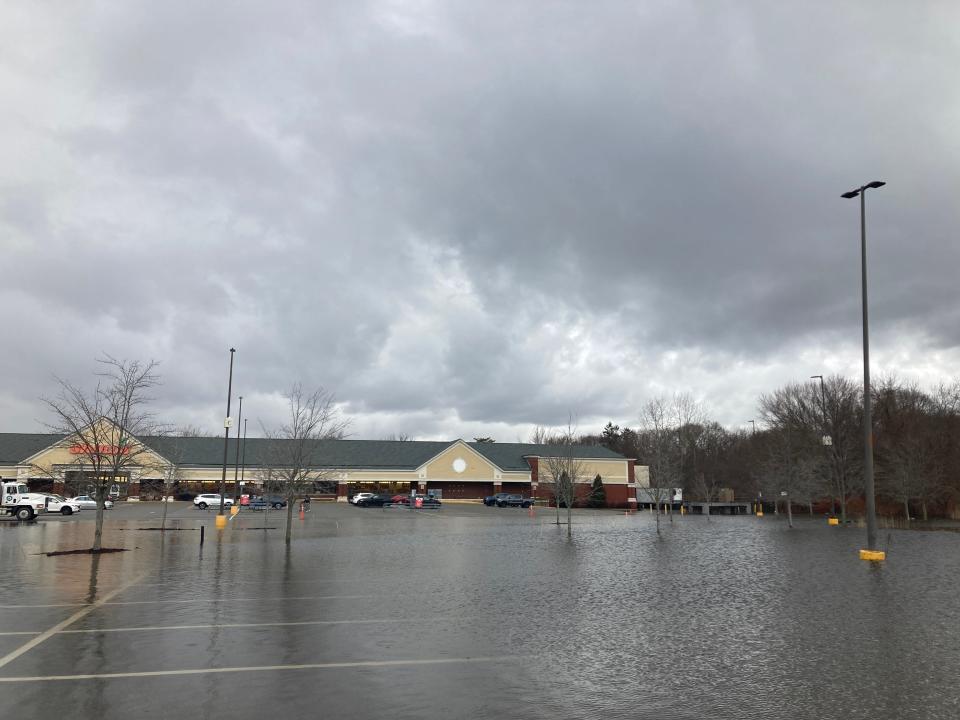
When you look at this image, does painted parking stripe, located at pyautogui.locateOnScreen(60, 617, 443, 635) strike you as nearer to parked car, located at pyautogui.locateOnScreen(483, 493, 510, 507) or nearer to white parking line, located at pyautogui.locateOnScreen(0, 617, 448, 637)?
white parking line, located at pyautogui.locateOnScreen(0, 617, 448, 637)

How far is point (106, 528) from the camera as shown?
3750 centimetres

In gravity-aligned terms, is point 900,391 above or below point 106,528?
above

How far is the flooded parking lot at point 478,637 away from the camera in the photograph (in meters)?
7.83

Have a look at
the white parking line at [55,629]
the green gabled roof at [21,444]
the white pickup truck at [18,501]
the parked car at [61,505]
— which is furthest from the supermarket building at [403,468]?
the white parking line at [55,629]

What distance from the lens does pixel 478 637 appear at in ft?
36.7

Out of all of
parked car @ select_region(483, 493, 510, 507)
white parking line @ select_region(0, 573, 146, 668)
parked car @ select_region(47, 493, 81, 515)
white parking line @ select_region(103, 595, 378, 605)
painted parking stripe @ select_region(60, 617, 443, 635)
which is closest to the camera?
white parking line @ select_region(0, 573, 146, 668)

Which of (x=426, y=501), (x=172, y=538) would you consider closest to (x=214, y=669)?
(x=172, y=538)

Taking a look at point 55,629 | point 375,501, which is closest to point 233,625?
point 55,629

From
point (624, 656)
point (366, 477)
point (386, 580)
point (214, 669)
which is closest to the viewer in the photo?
point (214, 669)

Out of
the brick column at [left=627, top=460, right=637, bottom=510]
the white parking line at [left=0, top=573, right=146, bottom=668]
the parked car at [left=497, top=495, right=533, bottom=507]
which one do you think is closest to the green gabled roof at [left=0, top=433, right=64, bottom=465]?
the parked car at [left=497, top=495, right=533, bottom=507]

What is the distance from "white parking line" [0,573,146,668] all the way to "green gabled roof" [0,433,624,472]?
62.1 meters

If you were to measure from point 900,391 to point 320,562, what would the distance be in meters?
68.8

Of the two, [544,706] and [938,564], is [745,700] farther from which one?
[938,564]

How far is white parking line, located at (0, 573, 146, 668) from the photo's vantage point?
9.88 m
